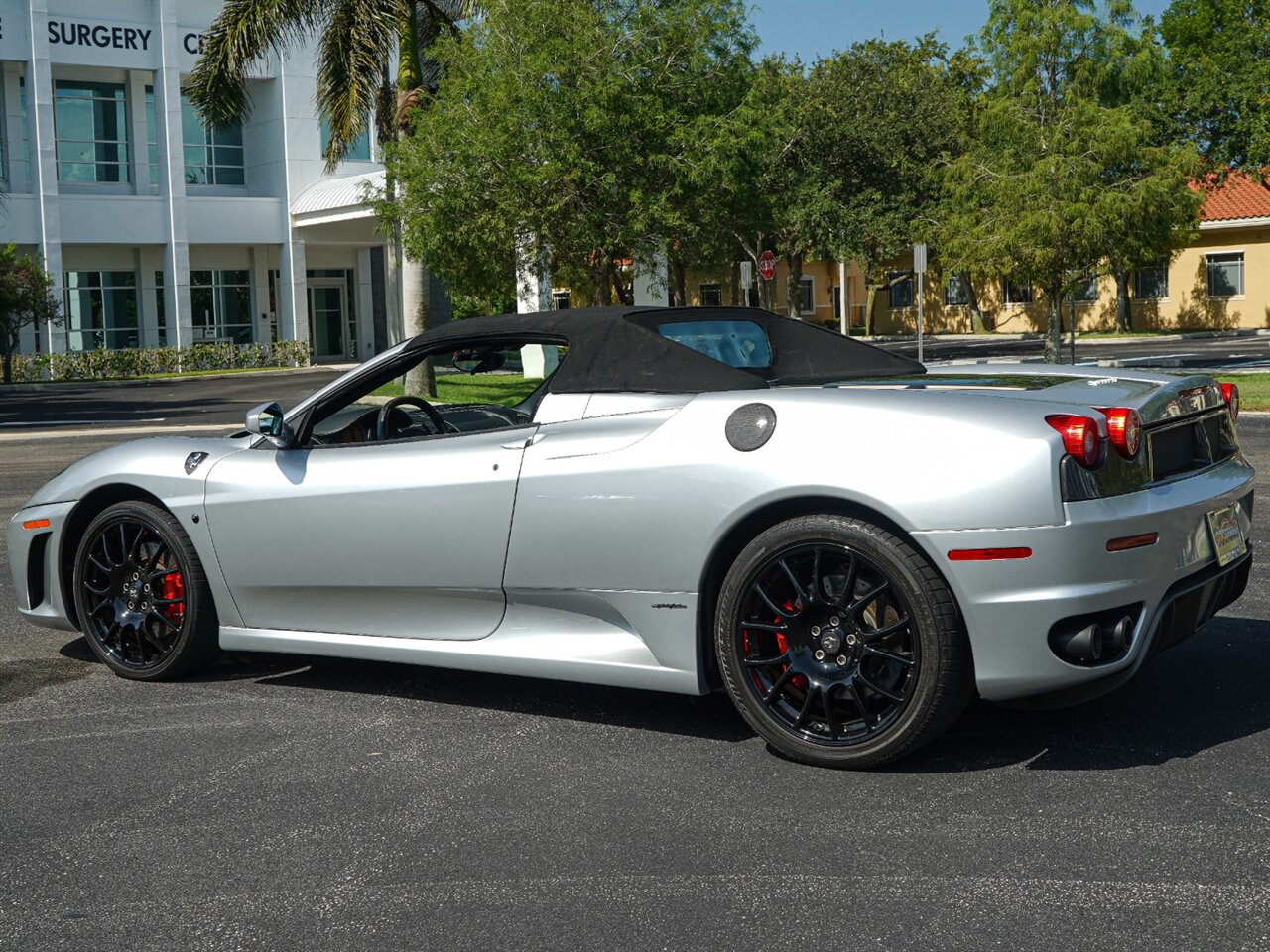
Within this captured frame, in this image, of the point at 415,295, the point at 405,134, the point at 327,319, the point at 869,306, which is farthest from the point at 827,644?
the point at 869,306

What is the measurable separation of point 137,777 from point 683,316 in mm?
2458

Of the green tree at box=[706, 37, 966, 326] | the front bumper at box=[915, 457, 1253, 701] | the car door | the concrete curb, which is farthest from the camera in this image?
the green tree at box=[706, 37, 966, 326]

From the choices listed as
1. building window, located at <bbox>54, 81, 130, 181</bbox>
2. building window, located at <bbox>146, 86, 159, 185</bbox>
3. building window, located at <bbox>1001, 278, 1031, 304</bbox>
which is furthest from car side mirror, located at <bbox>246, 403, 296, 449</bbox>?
building window, located at <bbox>1001, 278, 1031, 304</bbox>

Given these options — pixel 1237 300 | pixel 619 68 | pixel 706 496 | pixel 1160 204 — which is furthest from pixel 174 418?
pixel 1237 300

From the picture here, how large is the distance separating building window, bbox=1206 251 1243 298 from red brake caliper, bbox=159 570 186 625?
4885 cm

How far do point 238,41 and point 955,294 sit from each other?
39.4 metres

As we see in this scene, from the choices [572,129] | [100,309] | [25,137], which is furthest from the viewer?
[100,309]

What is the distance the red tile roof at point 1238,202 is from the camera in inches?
1879

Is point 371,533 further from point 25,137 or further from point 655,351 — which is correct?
point 25,137

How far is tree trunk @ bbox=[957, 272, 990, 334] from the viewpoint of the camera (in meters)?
56.6

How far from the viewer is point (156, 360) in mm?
41812

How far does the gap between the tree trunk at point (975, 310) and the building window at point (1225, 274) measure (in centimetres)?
954

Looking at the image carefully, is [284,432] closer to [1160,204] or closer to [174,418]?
[174,418]

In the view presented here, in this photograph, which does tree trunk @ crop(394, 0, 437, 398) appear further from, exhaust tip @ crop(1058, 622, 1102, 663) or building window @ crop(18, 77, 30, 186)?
exhaust tip @ crop(1058, 622, 1102, 663)
